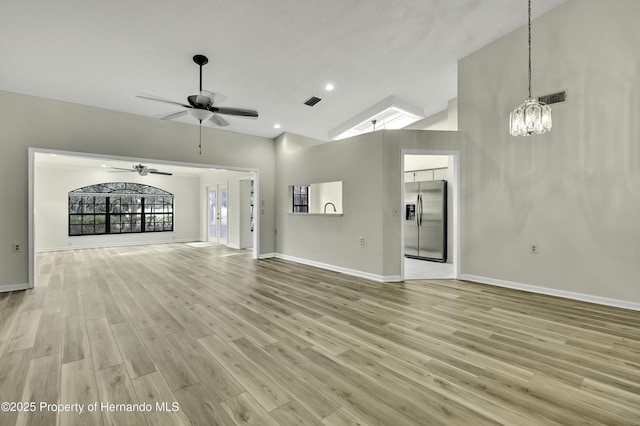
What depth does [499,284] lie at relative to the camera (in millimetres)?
4309

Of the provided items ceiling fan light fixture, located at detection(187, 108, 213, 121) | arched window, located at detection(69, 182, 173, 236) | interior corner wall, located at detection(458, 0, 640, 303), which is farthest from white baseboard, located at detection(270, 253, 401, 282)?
arched window, located at detection(69, 182, 173, 236)

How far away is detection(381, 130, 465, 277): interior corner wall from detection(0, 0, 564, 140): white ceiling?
3.75 ft

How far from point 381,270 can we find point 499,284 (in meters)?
1.84

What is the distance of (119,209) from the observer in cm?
982

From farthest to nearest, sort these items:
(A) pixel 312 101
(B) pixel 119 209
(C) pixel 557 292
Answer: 1. (B) pixel 119 209
2. (A) pixel 312 101
3. (C) pixel 557 292


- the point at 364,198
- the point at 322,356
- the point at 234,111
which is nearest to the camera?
the point at 322,356

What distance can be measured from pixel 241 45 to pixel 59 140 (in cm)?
358

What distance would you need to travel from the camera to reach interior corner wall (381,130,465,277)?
470cm

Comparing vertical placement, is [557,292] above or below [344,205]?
below

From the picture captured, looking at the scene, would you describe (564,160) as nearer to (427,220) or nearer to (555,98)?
(555,98)

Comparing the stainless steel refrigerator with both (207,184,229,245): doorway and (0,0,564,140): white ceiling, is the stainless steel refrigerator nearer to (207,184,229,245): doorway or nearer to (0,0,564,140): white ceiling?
(0,0,564,140): white ceiling

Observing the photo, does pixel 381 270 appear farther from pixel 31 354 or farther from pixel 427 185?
pixel 31 354

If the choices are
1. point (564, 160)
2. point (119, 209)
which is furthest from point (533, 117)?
point (119, 209)

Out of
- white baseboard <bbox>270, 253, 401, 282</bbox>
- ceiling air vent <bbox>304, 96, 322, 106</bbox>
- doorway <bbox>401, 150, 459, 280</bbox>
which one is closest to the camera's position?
white baseboard <bbox>270, 253, 401, 282</bbox>
